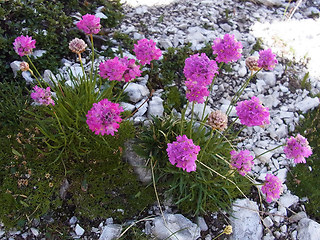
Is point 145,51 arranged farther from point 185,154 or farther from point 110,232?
point 110,232

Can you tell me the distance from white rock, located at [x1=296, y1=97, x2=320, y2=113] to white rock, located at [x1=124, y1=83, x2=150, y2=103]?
228 centimetres

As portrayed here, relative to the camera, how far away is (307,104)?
14.4 feet

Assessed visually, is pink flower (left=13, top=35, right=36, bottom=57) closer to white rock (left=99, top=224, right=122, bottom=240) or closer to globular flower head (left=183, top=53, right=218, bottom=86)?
globular flower head (left=183, top=53, right=218, bottom=86)

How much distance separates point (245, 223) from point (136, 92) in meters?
2.01

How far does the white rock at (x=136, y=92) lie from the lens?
3.84 metres

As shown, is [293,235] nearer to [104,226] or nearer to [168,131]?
[168,131]

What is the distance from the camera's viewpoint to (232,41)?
257 centimetres

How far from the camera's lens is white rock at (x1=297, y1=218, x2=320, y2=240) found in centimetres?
309

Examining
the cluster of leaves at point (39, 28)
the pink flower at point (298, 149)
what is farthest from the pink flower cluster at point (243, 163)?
the cluster of leaves at point (39, 28)

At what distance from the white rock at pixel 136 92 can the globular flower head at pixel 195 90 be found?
146 centimetres

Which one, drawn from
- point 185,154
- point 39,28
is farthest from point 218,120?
point 39,28

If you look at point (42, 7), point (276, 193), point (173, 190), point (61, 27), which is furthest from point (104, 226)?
point (42, 7)

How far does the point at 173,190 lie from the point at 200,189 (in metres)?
0.31

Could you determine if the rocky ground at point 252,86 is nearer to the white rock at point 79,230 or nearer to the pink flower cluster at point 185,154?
the white rock at point 79,230
